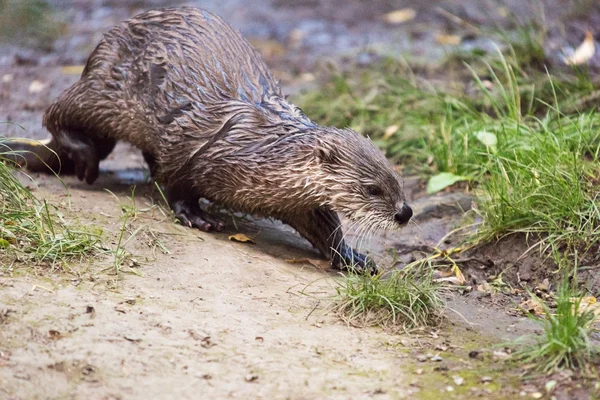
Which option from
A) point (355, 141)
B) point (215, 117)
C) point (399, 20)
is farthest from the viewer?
point (399, 20)

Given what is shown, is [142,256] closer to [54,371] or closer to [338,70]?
[54,371]

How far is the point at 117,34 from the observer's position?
16.4 ft

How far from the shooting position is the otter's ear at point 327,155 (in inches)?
165

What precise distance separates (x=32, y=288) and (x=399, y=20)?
6260 mm

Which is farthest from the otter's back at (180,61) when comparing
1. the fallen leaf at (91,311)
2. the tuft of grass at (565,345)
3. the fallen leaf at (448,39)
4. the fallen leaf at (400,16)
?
the fallen leaf at (400,16)

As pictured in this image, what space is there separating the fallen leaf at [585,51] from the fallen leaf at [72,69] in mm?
3888

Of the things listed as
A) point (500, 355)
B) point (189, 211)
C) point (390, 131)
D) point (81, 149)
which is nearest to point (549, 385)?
point (500, 355)

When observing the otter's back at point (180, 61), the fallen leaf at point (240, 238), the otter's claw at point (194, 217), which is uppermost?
the otter's back at point (180, 61)

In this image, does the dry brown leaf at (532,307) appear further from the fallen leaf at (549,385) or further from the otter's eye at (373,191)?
the fallen leaf at (549,385)

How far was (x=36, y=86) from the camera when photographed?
7.25 meters

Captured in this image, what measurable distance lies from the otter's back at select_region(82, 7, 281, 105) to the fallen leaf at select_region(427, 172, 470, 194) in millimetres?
A: 1114

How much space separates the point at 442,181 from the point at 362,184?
50.3 inches

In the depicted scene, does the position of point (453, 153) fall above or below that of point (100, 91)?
below

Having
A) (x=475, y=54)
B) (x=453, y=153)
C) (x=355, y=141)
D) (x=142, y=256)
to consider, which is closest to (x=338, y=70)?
(x=475, y=54)
